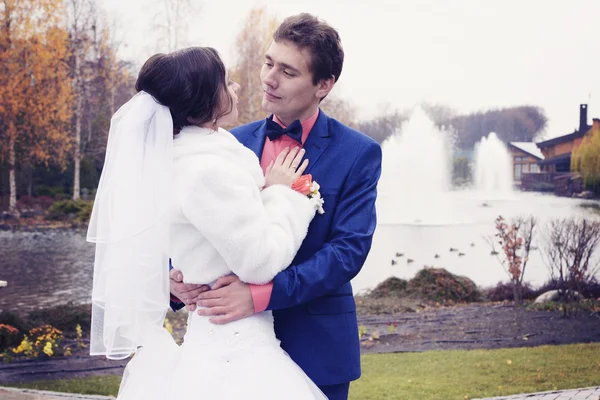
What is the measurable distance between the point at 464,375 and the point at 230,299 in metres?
4.37

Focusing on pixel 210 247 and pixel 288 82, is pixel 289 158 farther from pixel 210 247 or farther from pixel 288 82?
pixel 210 247

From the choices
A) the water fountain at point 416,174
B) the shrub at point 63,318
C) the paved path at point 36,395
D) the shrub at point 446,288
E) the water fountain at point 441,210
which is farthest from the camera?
the water fountain at point 416,174

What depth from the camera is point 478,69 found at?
7613mm

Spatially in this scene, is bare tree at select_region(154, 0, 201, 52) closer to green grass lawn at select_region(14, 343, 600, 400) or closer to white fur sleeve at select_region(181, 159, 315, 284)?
green grass lawn at select_region(14, 343, 600, 400)

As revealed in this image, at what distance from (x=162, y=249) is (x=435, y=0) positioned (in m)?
6.73

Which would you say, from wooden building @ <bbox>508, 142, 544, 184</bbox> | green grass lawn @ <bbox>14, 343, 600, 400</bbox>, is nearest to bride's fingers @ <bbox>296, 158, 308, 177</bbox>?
green grass lawn @ <bbox>14, 343, 600, 400</bbox>

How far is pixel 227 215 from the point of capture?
1.62 meters

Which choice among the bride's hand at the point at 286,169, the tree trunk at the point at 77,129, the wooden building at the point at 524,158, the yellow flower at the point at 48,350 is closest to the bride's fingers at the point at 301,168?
the bride's hand at the point at 286,169

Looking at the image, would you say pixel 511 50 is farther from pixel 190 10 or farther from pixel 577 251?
pixel 190 10

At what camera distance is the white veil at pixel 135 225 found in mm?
1709

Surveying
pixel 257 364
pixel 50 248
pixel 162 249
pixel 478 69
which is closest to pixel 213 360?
pixel 257 364

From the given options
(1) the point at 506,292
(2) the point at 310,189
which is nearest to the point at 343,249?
(2) the point at 310,189

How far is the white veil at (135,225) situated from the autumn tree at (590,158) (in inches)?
265

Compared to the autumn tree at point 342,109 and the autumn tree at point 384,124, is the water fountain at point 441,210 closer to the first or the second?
the autumn tree at point 384,124
